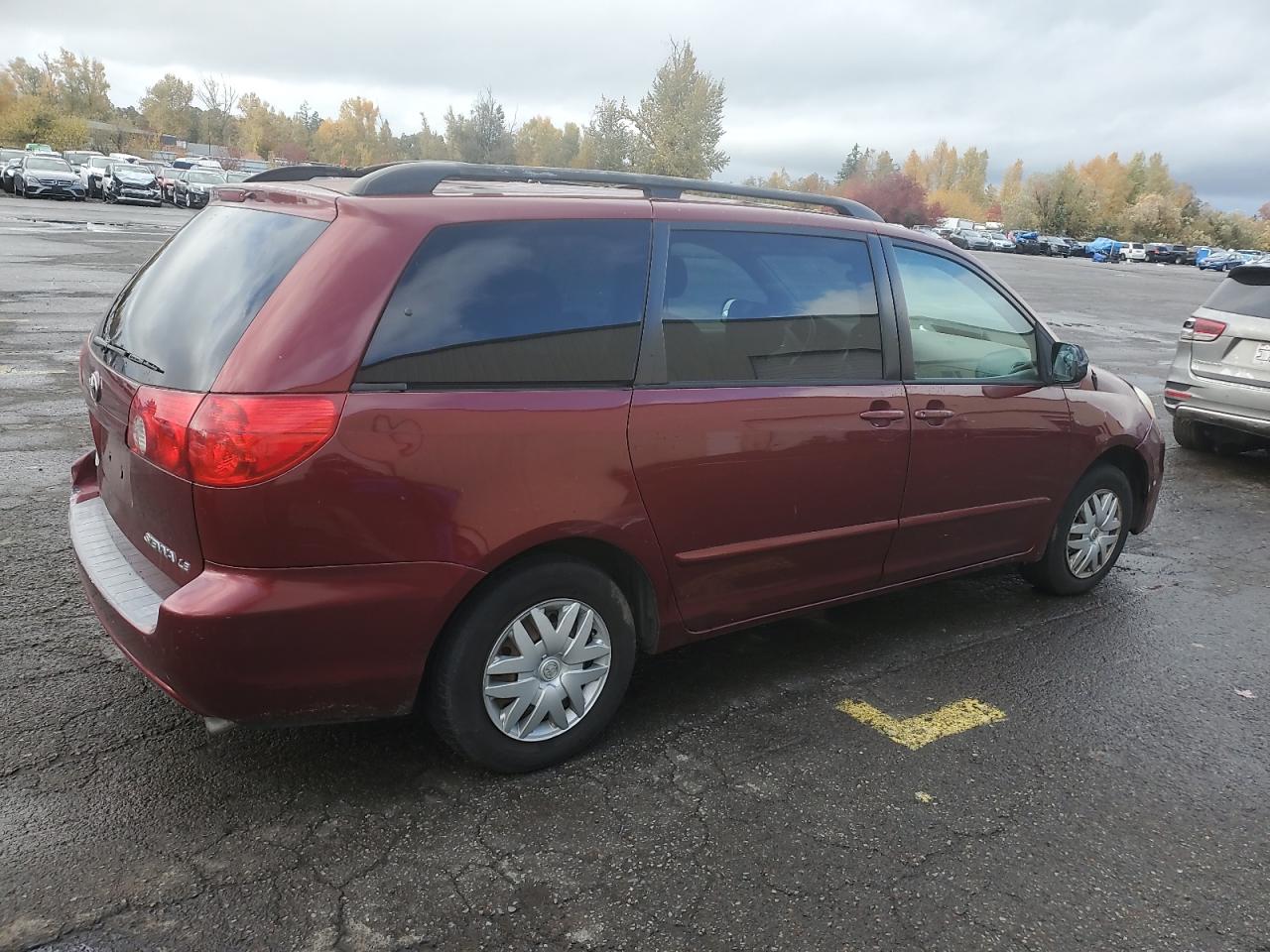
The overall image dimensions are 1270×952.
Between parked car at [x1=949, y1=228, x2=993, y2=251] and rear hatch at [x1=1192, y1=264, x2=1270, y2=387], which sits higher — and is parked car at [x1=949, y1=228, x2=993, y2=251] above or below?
below

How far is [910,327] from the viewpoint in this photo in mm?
3951

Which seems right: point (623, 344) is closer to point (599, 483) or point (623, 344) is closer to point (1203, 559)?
point (599, 483)

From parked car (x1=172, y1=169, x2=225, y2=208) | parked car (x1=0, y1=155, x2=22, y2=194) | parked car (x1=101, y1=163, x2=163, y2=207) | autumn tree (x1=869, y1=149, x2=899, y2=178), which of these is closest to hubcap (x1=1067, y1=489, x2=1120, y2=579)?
parked car (x1=172, y1=169, x2=225, y2=208)

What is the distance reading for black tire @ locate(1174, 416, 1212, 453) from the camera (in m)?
8.76

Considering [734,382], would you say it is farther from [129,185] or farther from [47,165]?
[129,185]

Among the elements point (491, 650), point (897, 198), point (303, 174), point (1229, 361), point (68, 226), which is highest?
point (897, 198)

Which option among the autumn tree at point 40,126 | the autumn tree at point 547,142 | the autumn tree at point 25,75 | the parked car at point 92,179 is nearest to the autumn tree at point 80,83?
the autumn tree at point 25,75

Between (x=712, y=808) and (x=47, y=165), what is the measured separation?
43.7 m

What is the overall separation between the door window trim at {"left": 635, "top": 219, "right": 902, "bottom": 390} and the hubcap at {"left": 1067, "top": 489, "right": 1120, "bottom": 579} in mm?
1584

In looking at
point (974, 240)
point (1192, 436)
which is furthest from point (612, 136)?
Answer: point (1192, 436)

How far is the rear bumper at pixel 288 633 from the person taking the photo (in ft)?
8.57

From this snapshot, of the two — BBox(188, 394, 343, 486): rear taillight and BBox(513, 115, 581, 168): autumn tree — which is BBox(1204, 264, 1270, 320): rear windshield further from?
BBox(513, 115, 581, 168): autumn tree

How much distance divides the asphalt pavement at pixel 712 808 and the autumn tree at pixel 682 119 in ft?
252

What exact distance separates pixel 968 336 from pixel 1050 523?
3.38ft
